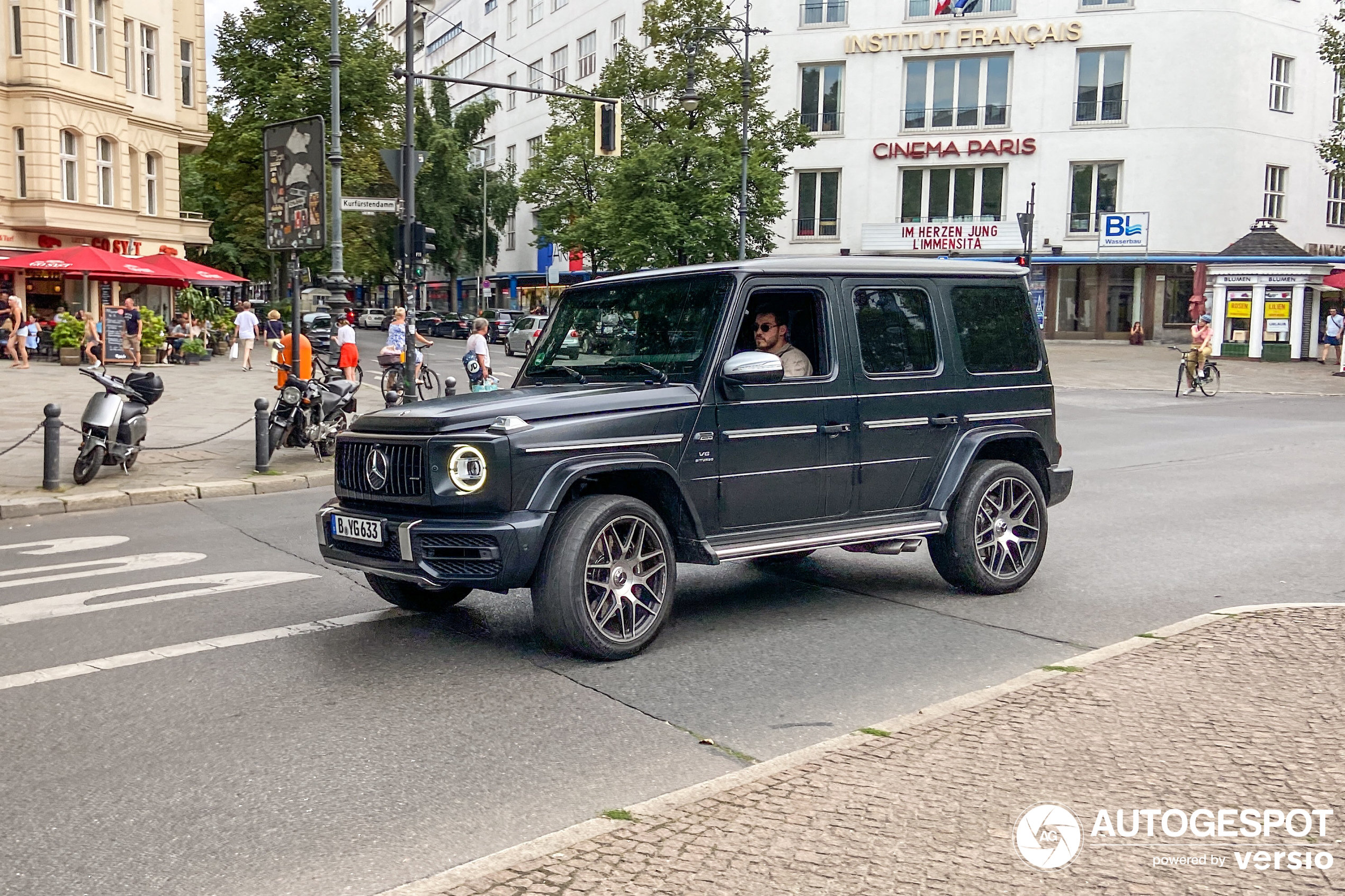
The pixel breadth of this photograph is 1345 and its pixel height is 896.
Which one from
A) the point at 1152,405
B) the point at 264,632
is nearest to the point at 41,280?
A: the point at 1152,405

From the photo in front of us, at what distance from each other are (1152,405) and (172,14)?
34.5 m

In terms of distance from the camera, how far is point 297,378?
14156 mm

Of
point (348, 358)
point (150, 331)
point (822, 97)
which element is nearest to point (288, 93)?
point (150, 331)

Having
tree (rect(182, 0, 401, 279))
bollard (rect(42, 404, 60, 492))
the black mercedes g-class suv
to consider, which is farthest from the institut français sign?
the black mercedes g-class suv

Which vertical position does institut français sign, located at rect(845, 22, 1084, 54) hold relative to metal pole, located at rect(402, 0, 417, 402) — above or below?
above

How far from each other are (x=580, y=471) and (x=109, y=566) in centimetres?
453

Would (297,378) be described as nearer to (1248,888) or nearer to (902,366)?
(902,366)

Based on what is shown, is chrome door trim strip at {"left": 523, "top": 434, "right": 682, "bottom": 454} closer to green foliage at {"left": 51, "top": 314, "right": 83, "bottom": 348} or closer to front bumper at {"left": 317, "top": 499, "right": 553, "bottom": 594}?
front bumper at {"left": 317, "top": 499, "right": 553, "bottom": 594}

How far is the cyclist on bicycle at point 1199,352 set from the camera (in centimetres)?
2703

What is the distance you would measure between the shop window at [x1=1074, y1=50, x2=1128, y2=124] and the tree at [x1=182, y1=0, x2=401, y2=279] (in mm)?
27815

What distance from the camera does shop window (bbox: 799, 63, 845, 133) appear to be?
169ft

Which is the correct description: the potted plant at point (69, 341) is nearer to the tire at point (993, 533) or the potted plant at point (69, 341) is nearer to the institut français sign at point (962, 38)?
the tire at point (993, 533)

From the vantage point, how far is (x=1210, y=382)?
2795cm

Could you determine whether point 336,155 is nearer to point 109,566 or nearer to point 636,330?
point 109,566
